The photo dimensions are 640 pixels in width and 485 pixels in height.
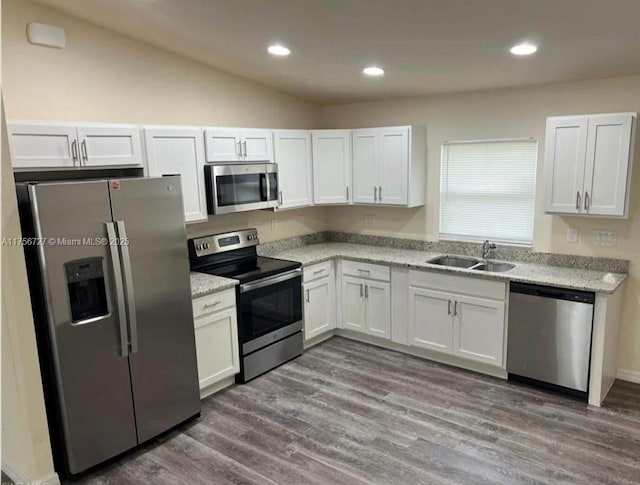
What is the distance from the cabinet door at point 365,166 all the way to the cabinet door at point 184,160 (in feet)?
5.49

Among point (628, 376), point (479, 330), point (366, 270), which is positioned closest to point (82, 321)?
point (366, 270)

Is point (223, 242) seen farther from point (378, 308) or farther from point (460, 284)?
point (460, 284)

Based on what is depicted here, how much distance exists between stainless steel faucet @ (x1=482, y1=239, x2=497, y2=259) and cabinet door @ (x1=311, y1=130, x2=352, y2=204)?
141 centimetres

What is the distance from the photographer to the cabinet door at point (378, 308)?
174 inches

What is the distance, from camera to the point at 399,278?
169 inches

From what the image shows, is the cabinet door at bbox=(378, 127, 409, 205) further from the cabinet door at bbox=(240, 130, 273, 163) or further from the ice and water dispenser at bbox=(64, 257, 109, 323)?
the ice and water dispenser at bbox=(64, 257, 109, 323)

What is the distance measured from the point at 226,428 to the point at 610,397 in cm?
283

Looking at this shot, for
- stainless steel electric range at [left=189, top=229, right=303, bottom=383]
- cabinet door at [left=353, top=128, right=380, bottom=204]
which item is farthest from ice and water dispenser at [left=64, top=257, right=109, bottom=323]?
cabinet door at [left=353, top=128, right=380, bottom=204]

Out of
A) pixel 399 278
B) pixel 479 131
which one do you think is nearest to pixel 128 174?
pixel 399 278

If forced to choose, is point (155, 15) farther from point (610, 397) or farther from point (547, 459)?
point (610, 397)

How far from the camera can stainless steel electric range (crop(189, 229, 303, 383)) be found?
3.82m

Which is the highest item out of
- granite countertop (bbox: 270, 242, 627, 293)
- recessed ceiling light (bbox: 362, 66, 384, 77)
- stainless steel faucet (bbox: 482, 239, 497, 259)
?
recessed ceiling light (bbox: 362, 66, 384, 77)

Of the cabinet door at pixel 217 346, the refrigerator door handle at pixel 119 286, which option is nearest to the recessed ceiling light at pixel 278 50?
the refrigerator door handle at pixel 119 286

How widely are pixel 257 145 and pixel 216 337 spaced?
1.68 meters
